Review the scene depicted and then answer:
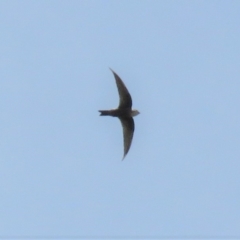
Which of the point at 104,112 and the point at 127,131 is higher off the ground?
the point at 104,112

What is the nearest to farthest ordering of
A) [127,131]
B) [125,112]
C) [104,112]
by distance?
[104,112] → [125,112] → [127,131]

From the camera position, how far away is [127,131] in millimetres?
185500

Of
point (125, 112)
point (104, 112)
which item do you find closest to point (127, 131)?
point (125, 112)

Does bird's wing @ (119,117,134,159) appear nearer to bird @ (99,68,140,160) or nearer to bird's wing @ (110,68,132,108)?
bird @ (99,68,140,160)

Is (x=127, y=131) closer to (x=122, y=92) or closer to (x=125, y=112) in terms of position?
(x=125, y=112)

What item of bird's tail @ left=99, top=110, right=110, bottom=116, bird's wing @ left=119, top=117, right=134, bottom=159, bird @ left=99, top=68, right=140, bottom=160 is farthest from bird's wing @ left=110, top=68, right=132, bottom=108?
bird's wing @ left=119, top=117, right=134, bottom=159

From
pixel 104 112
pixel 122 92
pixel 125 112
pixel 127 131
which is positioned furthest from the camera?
pixel 127 131

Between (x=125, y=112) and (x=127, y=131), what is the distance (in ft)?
3.46

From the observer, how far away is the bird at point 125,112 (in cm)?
18412

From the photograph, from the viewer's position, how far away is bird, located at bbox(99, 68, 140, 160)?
184m

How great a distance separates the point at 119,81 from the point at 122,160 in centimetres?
349

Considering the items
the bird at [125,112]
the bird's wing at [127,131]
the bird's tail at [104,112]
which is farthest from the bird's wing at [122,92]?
the bird's wing at [127,131]

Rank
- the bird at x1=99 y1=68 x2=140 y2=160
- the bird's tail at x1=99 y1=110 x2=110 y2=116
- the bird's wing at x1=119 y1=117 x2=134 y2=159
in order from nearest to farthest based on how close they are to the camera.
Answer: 1. the bird's tail at x1=99 y1=110 x2=110 y2=116
2. the bird at x1=99 y1=68 x2=140 y2=160
3. the bird's wing at x1=119 y1=117 x2=134 y2=159

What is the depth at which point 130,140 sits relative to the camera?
186m
